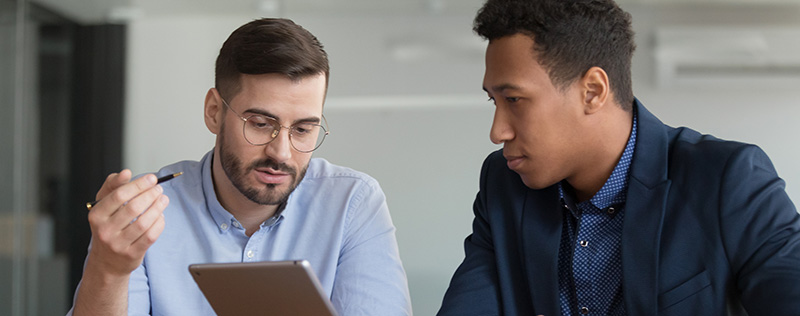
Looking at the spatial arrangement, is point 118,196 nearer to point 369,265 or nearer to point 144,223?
point 144,223

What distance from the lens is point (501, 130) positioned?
1.45 meters

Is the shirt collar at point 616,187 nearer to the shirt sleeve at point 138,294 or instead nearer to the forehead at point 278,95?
the forehead at point 278,95

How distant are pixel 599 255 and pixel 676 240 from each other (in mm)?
164

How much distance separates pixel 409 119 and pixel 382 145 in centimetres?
18

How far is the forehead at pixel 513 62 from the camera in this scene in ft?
4.70

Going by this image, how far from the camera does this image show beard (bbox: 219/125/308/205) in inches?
65.9

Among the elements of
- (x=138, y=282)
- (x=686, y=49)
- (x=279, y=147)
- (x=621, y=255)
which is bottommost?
Result: (x=138, y=282)

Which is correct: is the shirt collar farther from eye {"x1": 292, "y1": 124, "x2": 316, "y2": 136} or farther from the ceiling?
the ceiling

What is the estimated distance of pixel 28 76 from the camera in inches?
150

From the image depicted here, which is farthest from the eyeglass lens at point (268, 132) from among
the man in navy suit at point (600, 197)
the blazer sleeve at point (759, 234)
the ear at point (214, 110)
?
the blazer sleeve at point (759, 234)

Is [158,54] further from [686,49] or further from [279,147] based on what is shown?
[686,49]

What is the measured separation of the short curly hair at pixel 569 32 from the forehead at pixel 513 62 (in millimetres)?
12

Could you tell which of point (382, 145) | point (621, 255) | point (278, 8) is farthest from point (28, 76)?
point (621, 255)

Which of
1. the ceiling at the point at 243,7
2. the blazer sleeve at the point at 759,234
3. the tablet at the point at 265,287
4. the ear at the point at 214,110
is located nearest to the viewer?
the tablet at the point at 265,287
